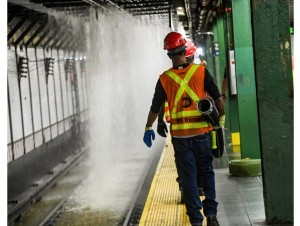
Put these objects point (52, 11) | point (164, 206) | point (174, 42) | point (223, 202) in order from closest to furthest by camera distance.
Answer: point (174, 42) → point (223, 202) → point (164, 206) → point (52, 11)

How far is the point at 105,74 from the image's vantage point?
30.0 meters

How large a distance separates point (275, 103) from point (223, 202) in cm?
201

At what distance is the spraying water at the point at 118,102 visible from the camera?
1705 centimetres

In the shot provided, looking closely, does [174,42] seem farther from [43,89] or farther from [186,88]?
[43,89]

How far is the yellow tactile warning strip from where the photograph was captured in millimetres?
6691

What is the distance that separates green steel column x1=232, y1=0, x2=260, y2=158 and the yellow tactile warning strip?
147 centimetres

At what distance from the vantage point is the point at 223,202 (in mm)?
7426

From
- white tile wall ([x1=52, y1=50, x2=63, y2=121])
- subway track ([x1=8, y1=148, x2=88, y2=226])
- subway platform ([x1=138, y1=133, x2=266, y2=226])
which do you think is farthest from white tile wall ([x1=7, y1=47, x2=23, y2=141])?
subway platform ([x1=138, y1=133, x2=266, y2=226])

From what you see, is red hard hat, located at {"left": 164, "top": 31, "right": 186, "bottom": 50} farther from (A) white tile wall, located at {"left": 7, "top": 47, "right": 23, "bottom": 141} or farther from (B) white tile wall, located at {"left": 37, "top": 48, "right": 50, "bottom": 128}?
(B) white tile wall, located at {"left": 37, "top": 48, "right": 50, "bottom": 128}

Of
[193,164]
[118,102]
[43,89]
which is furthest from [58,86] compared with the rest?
[193,164]

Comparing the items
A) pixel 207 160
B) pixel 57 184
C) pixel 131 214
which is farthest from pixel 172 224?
pixel 57 184

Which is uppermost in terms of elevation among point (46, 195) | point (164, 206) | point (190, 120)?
point (190, 120)

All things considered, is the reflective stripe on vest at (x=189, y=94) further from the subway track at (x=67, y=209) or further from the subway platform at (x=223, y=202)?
the subway track at (x=67, y=209)

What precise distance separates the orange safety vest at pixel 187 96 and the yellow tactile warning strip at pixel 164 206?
49.3 inches
